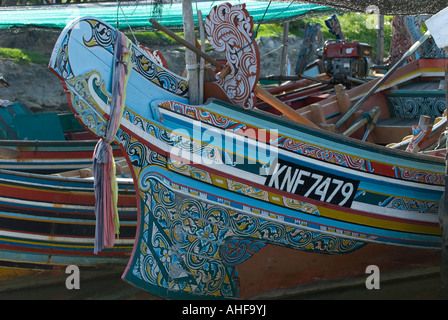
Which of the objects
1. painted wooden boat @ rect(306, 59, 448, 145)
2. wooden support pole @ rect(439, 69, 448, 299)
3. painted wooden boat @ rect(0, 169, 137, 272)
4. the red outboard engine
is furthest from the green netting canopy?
wooden support pole @ rect(439, 69, 448, 299)

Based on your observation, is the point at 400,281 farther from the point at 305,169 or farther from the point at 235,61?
the point at 235,61

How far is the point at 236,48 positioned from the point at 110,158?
118 cm

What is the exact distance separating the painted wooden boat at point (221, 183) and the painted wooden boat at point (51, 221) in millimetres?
1123

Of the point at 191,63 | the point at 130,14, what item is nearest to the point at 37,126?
the point at 130,14

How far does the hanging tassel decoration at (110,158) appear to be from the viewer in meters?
4.29

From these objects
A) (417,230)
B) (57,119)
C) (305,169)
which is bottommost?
(417,230)

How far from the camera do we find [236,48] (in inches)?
179

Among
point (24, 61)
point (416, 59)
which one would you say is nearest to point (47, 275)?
point (416, 59)

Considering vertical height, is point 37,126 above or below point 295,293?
above

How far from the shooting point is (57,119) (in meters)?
7.45

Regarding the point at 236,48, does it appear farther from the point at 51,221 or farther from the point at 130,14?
the point at 130,14

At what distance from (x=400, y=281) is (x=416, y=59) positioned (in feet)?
11.8

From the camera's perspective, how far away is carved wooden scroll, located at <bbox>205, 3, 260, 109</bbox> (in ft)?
14.6

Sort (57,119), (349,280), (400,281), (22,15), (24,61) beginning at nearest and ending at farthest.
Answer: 1. (349,280)
2. (400,281)
3. (57,119)
4. (22,15)
5. (24,61)
